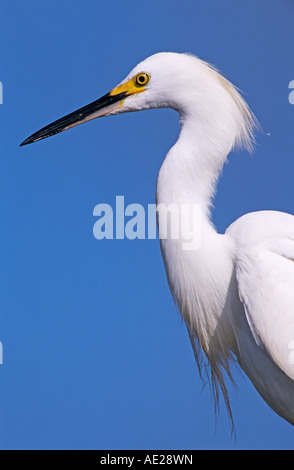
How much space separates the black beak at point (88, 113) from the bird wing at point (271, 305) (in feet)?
2.02

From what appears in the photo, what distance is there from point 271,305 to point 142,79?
2.29ft

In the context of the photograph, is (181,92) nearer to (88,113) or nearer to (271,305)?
(88,113)

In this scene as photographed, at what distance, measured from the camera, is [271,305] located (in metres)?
1.36

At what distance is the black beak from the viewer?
1.68 meters

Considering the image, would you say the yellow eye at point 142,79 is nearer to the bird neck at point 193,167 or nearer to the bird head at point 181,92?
the bird head at point 181,92

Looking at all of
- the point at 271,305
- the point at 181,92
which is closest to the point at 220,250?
the point at 271,305

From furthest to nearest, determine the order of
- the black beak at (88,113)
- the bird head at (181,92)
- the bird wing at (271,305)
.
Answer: the black beak at (88,113)
the bird head at (181,92)
the bird wing at (271,305)

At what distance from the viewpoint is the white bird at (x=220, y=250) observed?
4.51ft

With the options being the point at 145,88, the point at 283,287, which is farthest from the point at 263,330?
the point at 145,88

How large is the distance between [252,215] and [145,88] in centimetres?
45

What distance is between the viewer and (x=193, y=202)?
1478mm

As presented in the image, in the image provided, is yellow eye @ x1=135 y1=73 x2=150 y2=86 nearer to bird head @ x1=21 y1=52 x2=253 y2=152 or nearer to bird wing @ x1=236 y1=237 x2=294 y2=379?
bird head @ x1=21 y1=52 x2=253 y2=152

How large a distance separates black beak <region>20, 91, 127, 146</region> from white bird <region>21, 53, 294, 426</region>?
0.05 m

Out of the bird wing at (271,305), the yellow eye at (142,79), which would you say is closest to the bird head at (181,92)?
the yellow eye at (142,79)
